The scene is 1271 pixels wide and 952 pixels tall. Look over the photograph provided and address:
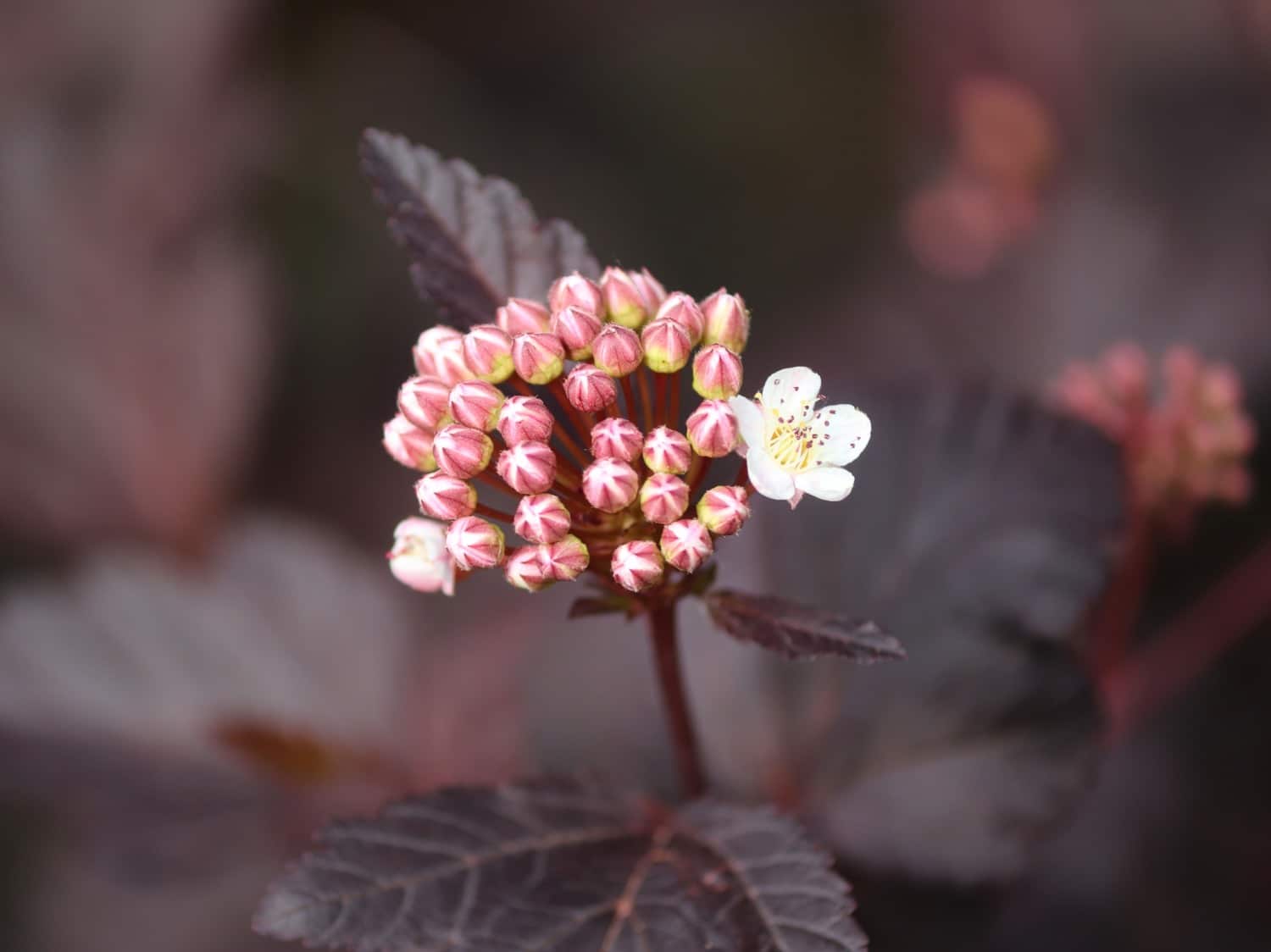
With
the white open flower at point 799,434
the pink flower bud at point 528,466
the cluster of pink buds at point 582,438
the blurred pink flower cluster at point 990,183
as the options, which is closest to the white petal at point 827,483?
the white open flower at point 799,434

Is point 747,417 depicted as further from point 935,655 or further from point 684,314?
point 935,655

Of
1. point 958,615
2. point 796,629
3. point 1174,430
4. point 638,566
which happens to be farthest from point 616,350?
point 1174,430

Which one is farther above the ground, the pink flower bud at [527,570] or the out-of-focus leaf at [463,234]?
the out-of-focus leaf at [463,234]

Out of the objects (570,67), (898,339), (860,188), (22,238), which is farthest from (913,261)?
(22,238)

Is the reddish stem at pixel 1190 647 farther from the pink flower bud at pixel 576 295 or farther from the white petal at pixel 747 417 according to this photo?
the pink flower bud at pixel 576 295

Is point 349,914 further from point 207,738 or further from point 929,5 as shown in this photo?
point 929,5

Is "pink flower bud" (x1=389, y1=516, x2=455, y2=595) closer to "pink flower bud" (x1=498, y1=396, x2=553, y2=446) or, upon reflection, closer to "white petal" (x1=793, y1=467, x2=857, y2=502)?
"pink flower bud" (x1=498, y1=396, x2=553, y2=446)

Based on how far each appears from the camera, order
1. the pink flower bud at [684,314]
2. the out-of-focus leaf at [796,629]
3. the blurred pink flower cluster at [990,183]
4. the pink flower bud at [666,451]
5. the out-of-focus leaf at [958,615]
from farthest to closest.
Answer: the blurred pink flower cluster at [990,183], the out-of-focus leaf at [958,615], the pink flower bud at [684,314], the pink flower bud at [666,451], the out-of-focus leaf at [796,629]
